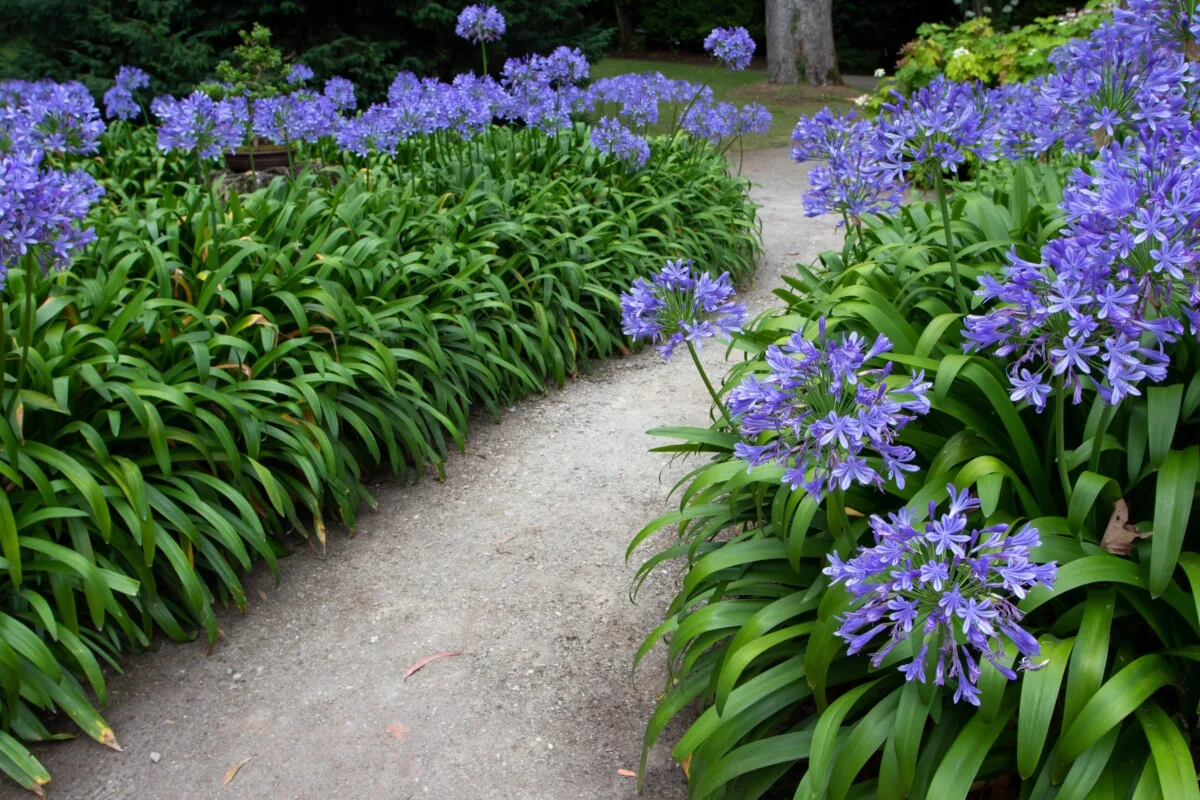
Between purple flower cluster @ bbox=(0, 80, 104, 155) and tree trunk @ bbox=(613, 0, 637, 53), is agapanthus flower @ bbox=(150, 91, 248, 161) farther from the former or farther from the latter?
tree trunk @ bbox=(613, 0, 637, 53)

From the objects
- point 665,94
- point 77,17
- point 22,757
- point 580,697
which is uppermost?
point 77,17

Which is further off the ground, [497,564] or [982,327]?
[982,327]

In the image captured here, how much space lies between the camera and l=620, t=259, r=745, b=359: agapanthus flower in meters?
2.49

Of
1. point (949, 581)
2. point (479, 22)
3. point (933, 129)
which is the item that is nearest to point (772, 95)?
point (479, 22)

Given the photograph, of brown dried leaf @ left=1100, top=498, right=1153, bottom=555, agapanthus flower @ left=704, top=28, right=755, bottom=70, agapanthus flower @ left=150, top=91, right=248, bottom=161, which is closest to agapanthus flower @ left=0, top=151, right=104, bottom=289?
agapanthus flower @ left=150, top=91, right=248, bottom=161

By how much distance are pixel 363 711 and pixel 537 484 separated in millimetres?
1454

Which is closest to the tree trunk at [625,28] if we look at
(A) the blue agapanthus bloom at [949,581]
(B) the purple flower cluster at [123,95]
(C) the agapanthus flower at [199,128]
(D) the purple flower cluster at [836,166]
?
(B) the purple flower cluster at [123,95]

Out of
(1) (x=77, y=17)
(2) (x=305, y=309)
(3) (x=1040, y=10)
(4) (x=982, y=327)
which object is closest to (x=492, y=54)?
(1) (x=77, y=17)

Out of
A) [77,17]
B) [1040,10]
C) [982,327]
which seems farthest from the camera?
[1040,10]

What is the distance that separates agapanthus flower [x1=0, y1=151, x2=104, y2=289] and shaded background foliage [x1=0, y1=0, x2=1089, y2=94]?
20.7 ft

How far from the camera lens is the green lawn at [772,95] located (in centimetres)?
1248

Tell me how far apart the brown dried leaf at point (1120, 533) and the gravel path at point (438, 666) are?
1.21 metres

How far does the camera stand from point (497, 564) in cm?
364

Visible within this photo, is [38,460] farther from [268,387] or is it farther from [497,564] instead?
[497,564]
